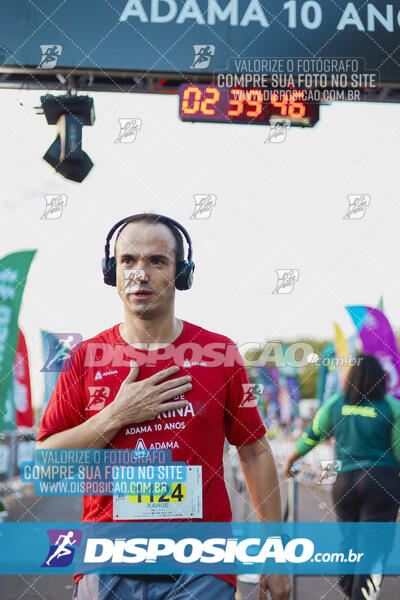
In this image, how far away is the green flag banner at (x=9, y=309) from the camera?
4711mm

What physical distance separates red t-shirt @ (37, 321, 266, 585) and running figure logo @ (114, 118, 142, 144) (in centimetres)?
169

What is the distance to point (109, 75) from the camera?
13.4 feet

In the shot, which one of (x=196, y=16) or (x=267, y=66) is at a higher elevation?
(x=196, y=16)

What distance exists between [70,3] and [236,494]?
313 inches

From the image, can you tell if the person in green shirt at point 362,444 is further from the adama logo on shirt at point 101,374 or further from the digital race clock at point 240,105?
the adama logo on shirt at point 101,374

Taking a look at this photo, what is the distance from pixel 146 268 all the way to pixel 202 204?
4.11 feet

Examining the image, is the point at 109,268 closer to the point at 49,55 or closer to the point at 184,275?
the point at 184,275

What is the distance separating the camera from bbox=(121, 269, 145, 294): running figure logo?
8.96ft

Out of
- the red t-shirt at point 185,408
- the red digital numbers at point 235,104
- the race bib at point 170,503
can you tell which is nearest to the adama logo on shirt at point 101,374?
the red t-shirt at point 185,408

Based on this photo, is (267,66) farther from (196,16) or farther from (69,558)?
(69,558)

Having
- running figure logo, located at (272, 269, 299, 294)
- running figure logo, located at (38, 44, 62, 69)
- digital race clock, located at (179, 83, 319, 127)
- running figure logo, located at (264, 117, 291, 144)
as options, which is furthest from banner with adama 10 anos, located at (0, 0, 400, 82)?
running figure logo, located at (272, 269, 299, 294)

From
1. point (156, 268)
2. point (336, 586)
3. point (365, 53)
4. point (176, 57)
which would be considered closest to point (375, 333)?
point (336, 586)

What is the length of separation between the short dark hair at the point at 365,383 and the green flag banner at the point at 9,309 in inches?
101

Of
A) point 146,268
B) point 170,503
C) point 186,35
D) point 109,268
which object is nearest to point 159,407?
point 170,503
